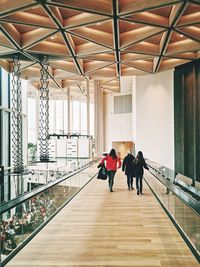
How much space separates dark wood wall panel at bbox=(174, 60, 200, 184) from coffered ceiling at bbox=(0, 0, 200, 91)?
3.01 ft

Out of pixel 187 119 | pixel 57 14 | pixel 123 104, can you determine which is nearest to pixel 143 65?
pixel 187 119

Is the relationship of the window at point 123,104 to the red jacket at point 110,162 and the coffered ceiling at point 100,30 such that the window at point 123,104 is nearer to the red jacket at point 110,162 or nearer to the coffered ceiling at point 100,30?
the coffered ceiling at point 100,30

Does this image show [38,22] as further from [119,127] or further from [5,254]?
[119,127]

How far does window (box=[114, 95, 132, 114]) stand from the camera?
29969 millimetres

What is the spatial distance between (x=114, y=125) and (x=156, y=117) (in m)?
13.1

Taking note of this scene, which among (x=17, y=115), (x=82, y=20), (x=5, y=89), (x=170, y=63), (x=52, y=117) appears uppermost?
(x=170, y=63)

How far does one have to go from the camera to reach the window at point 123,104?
98.3 ft

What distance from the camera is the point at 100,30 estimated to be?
460 inches

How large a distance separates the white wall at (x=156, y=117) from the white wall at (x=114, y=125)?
33.1 feet

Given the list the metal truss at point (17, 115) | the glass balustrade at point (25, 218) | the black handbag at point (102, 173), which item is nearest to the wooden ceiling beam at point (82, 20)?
the black handbag at point (102, 173)

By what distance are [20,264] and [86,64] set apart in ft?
49.3

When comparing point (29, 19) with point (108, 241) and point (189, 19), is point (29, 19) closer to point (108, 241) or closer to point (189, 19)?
point (189, 19)

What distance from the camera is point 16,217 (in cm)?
461

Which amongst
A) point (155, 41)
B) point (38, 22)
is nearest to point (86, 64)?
point (155, 41)
